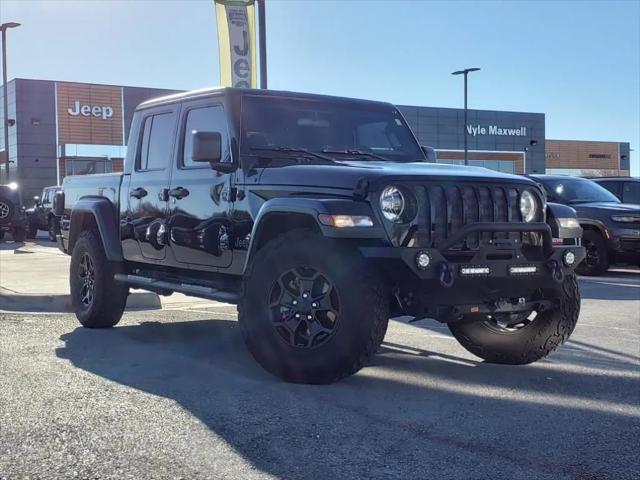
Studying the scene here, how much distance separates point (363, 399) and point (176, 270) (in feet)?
8.34

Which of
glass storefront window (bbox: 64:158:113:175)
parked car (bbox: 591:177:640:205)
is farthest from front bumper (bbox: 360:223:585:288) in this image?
glass storefront window (bbox: 64:158:113:175)

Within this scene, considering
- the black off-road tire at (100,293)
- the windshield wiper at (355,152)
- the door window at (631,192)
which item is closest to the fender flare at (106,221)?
the black off-road tire at (100,293)

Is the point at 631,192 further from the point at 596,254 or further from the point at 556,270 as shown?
the point at 556,270

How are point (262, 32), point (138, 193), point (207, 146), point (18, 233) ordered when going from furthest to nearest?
1. point (18, 233)
2. point (262, 32)
3. point (138, 193)
4. point (207, 146)

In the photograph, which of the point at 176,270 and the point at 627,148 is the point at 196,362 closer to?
the point at 176,270

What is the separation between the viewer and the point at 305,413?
4363mm

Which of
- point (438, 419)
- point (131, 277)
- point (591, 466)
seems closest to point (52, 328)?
point (131, 277)

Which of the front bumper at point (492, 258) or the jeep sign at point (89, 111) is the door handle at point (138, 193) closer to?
the front bumper at point (492, 258)

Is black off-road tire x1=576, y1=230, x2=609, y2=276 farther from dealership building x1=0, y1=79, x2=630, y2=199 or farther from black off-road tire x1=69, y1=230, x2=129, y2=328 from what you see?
dealership building x1=0, y1=79, x2=630, y2=199

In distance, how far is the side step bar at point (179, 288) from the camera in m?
5.62

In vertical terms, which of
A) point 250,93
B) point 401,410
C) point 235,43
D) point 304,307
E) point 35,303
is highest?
point 235,43

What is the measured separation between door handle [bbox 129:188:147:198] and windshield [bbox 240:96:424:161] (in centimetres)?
144

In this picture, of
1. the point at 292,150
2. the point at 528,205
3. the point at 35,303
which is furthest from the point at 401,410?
the point at 35,303

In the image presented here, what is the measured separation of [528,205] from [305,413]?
224 cm
